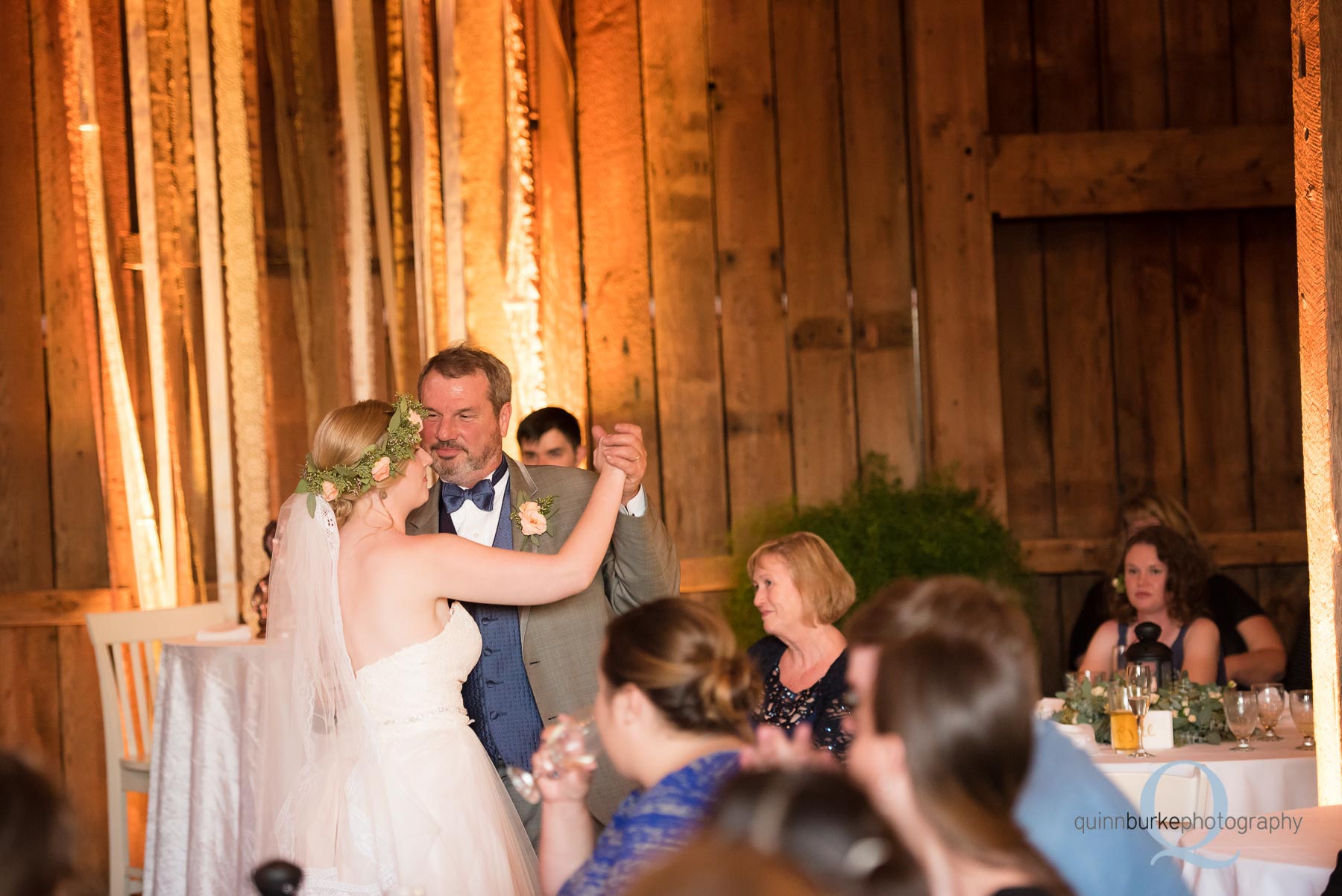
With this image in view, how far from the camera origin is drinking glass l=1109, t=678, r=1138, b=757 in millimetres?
3154

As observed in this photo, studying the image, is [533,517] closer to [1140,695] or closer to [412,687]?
[412,687]

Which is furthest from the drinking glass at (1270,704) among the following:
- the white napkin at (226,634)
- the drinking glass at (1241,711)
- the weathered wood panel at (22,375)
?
the weathered wood panel at (22,375)

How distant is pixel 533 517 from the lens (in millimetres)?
2893

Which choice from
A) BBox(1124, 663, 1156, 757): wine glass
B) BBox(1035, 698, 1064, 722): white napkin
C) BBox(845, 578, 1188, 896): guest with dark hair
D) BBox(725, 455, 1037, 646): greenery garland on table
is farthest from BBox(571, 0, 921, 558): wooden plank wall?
BBox(845, 578, 1188, 896): guest with dark hair

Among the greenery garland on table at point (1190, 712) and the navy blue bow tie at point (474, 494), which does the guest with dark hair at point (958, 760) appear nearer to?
the navy blue bow tie at point (474, 494)

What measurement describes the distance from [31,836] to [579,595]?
1802 mm

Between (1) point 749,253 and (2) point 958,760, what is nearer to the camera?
(2) point 958,760

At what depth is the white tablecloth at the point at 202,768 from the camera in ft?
12.2

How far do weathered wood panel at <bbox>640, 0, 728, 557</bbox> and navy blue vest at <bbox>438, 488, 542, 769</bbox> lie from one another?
7.73 feet

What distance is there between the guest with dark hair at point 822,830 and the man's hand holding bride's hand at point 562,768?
942 millimetres

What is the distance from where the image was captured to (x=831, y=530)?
182 inches

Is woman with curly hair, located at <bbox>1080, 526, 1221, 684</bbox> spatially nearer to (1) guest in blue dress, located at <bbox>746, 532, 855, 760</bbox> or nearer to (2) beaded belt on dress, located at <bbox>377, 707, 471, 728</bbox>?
(1) guest in blue dress, located at <bbox>746, 532, 855, 760</bbox>

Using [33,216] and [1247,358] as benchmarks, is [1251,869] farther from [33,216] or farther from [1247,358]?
[33,216]

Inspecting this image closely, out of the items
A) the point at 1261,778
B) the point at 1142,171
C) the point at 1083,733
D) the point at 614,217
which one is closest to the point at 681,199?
the point at 614,217
